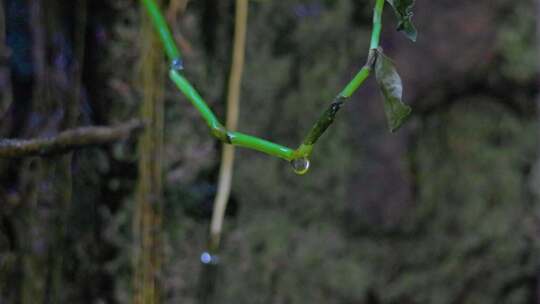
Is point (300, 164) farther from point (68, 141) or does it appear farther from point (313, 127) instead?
point (68, 141)

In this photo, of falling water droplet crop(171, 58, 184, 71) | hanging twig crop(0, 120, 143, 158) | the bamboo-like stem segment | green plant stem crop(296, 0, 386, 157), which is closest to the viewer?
green plant stem crop(296, 0, 386, 157)

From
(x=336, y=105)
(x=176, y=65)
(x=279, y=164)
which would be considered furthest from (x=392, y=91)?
(x=279, y=164)

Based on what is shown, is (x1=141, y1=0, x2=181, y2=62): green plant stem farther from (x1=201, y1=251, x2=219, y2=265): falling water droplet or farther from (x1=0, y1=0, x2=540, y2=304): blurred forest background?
(x1=201, y1=251, x2=219, y2=265): falling water droplet

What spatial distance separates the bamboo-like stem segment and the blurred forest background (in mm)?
13

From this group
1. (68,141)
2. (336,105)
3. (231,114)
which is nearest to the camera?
(336,105)

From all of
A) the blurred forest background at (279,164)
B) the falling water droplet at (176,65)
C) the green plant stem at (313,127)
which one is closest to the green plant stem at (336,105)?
the green plant stem at (313,127)

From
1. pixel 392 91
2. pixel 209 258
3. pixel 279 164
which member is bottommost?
pixel 209 258

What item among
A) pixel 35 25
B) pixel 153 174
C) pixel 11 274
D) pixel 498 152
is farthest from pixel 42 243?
pixel 498 152

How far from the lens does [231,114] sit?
0.89m

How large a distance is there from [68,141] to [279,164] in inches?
11.0

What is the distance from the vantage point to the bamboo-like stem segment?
0.89 metres

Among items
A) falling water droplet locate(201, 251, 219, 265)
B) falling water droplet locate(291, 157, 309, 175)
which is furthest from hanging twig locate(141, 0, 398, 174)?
falling water droplet locate(201, 251, 219, 265)

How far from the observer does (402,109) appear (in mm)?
541

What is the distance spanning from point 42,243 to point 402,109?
0.48m
